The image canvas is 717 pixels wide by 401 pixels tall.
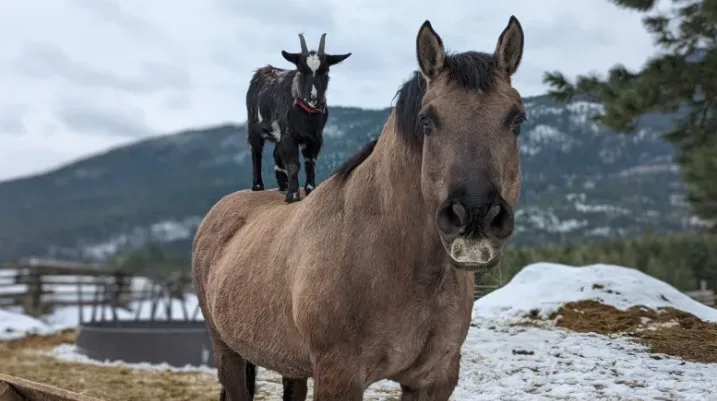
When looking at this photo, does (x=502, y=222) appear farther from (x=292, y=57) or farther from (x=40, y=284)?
(x=40, y=284)

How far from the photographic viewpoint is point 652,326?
513 centimetres

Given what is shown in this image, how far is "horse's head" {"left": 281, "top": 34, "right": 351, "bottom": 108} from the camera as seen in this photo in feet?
11.4

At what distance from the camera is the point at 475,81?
2.25 meters

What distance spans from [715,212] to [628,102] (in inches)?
104

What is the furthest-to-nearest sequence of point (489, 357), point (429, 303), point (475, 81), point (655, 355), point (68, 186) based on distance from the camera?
point (68, 186)
point (489, 357)
point (655, 355)
point (429, 303)
point (475, 81)

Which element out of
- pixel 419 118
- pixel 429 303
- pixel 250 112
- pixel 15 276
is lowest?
pixel 15 276

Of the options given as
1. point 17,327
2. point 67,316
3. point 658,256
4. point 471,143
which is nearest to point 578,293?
point 471,143

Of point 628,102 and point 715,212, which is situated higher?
point 628,102

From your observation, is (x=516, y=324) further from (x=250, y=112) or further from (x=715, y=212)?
(x=715, y=212)

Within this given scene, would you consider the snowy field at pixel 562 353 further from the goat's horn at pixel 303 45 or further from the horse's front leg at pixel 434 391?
the goat's horn at pixel 303 45

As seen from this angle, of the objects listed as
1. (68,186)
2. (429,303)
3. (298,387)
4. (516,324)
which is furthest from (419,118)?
(68,186)

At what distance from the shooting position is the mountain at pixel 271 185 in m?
7.32

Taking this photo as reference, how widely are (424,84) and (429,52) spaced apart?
140mm

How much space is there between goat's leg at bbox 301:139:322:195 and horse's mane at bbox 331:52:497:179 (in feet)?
3.76
